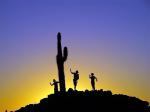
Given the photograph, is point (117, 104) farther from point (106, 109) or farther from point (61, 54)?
point (61, 54)

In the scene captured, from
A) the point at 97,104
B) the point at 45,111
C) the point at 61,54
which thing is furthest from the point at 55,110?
the point at 61,54

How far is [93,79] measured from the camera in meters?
34.3

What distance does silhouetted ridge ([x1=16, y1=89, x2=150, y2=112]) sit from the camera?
2916 cm

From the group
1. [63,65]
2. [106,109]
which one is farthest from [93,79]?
[106,109]

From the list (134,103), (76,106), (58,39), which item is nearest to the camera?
(76,106)

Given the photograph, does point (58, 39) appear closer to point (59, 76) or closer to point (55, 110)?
point (59, 76)

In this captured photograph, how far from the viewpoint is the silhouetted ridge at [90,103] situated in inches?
1148

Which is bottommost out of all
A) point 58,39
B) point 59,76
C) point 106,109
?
point 106,109

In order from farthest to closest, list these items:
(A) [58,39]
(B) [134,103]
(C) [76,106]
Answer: (A) [58,39]
(B) [134,103]
(C) [76,106]

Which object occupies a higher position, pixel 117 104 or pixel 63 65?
pixel 63 65

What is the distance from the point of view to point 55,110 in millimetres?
29172

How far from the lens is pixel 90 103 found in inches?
1160

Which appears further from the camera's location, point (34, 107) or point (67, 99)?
point (34, 107)

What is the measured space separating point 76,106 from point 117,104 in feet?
10.8
